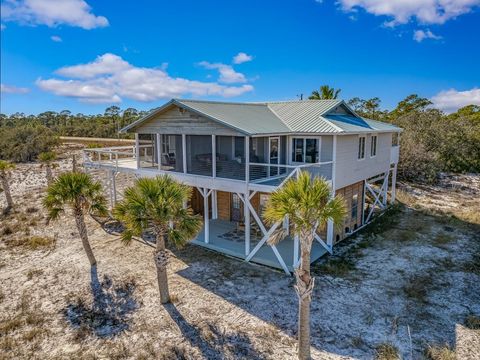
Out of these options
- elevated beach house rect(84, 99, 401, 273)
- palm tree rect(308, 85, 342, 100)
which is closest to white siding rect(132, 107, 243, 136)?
elevated beach house rect(84, 99, 401, 273)

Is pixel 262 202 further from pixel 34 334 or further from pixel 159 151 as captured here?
pixel 34 334

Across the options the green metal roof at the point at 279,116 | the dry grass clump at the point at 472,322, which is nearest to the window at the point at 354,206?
the green metal roof at the point at 279,116

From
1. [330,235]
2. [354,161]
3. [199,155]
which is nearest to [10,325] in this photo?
[199,155]

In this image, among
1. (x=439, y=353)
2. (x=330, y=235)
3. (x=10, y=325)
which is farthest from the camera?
(x=330, y=235)

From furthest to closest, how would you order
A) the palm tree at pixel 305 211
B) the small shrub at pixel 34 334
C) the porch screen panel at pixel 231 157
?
the porch screen panel at pixel 231 157, the small shrub at pixel 34 334, the palm tree at pixel 305 211

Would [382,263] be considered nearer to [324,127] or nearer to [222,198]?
[324,127]

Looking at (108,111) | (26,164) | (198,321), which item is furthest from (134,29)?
(108,111)

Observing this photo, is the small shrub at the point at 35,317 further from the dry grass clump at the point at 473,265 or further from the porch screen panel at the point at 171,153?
the dry grass clump at the point at 473,265
